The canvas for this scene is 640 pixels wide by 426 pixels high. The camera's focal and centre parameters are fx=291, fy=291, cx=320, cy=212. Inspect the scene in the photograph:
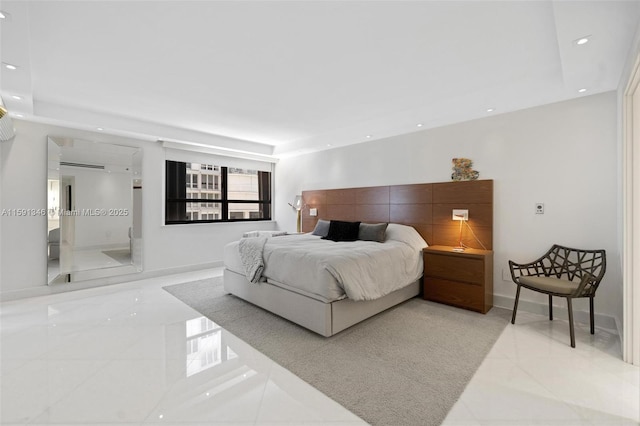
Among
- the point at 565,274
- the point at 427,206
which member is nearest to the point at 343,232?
the point at 427,206

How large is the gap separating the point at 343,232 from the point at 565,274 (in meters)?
2.64

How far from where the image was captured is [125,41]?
7.73ft

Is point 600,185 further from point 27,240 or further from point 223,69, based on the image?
point 27,240

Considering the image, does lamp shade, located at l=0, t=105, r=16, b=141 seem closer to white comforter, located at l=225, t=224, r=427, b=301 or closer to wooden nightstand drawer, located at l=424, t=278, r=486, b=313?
white comforter, located at l=225, t=224, r=427, b=301

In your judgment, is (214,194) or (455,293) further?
(214,194)

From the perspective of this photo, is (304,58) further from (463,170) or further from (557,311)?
(557,311)

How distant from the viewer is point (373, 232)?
4.22 m

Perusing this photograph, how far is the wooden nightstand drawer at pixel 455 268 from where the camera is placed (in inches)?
131

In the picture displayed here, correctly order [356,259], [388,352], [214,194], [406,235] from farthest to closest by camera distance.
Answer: [214,194] < [406,235] < [356,259] < [388,352]

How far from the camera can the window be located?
5.59m

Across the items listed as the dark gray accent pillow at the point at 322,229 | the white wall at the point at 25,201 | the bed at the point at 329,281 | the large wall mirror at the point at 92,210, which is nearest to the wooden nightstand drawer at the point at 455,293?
the bed at the point at 329,281

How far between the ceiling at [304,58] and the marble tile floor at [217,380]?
7.82 feet

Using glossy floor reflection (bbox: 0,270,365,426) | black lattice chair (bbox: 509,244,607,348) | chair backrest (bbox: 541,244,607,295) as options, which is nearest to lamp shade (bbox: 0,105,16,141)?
glossy floor reflection (bbox: 0,270,365,426)

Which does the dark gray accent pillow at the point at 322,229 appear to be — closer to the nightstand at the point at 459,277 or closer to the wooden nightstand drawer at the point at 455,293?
the nightstand at the point at 459,277
